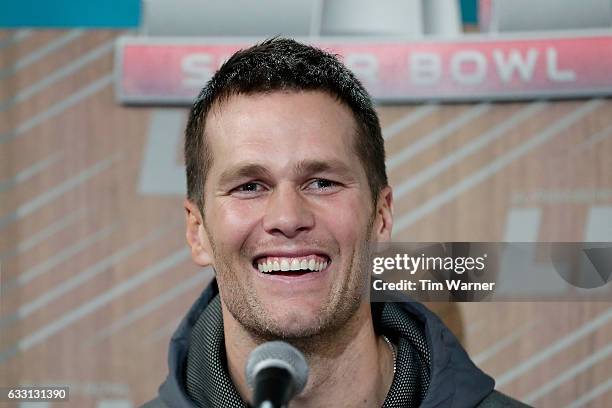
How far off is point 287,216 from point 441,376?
348mm

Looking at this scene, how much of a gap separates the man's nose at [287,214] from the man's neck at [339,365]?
6.1 inches

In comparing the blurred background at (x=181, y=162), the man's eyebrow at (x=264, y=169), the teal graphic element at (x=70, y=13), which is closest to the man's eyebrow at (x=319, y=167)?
the man's eyebrow at (x=264, y=169)

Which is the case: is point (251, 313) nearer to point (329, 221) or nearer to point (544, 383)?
point (329, 221)

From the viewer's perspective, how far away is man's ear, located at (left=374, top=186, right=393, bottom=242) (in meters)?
1.17

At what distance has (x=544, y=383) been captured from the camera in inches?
84.0

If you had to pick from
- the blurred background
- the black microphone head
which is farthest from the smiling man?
the blurred background

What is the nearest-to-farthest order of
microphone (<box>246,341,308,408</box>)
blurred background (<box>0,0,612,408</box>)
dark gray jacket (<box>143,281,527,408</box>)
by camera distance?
microphone (<box>246,341,308,408</box>), dark gray jacket (<box>143,281,527,408</box>), blurred background (<box>0,0,612,408</box>)

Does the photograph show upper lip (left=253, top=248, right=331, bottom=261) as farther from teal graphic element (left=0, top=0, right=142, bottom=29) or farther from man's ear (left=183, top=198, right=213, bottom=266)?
teal graphic element (left=0, top=0, right=142, bottom=29)

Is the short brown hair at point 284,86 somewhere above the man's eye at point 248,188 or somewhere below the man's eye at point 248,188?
above

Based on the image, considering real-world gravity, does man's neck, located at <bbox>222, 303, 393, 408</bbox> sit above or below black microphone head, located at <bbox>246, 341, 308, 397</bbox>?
below

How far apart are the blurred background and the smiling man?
0.92 m

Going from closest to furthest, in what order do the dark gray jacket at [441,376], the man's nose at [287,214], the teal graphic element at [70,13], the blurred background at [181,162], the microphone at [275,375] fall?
the microphone at [275,375], the man's nose at [287,214], the dark gray jacket at [441,376], the blurred background at [181,162], the teal graphic element at [70,13]

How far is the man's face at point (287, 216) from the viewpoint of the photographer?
103cm

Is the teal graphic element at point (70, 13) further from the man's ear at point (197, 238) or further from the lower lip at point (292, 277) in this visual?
the lower lip at point (292, 277)
